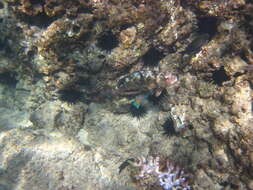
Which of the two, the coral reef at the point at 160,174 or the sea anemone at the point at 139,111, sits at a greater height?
the sea anemone at the point at 139,111

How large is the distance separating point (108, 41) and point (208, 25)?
2.36 metres

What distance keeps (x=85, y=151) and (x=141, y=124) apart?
5.45 feet

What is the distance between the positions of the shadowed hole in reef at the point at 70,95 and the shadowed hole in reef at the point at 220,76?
325 cm

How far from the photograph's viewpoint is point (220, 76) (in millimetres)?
4984

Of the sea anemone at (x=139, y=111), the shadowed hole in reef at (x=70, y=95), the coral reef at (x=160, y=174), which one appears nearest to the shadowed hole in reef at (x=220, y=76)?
the sea anemone at (x=139, y=111)

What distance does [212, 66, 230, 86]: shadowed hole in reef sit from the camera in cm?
488

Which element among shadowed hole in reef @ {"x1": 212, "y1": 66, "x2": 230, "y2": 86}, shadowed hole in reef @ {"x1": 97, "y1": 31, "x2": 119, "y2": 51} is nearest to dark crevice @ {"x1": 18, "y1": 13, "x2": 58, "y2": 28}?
shadowed hole in reef @ {"x1": 97, "y1": 31, "x2": 119, "y2": 51}

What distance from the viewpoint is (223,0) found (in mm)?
4809

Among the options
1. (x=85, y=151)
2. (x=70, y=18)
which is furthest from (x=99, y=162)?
(x=70, y=18)

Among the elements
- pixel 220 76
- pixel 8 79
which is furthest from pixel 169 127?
pixel 8 79

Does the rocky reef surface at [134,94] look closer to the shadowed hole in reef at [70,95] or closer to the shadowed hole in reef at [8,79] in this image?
the shadowed hole in reef at [70,95]

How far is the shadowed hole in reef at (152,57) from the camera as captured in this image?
228 inches

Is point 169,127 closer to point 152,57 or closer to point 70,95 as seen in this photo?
point 152,57

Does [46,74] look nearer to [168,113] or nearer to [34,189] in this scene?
[34,189]
